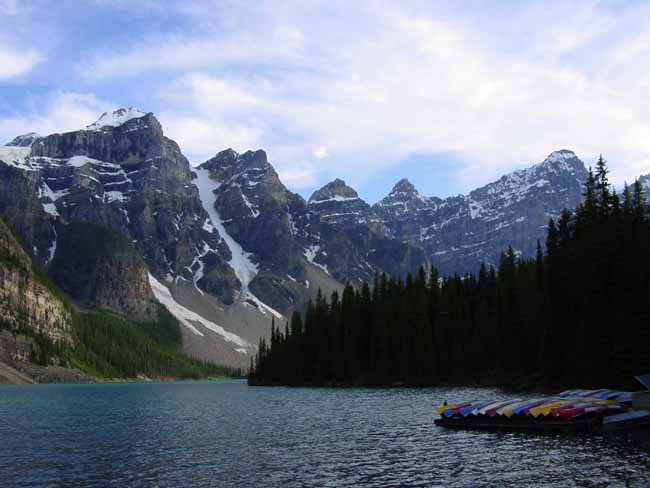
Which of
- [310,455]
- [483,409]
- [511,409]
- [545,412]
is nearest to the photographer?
[310,455]

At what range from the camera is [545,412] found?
2172 inches

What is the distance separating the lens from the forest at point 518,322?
246 feet

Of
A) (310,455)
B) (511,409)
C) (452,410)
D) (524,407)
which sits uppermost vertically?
(524,407)

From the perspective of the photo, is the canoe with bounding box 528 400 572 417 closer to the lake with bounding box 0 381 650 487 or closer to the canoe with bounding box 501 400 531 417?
the canoe with bounding box 501 400 531 417

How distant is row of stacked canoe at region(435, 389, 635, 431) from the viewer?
178 ft

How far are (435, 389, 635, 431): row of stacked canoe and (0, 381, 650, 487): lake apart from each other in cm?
261

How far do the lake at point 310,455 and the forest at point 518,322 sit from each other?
22.8 m

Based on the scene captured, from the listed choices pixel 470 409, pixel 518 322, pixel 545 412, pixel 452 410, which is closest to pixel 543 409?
pixel 545 412

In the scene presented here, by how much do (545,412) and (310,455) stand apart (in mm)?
20554

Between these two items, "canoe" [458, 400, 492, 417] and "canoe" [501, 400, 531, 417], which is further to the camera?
"canoe" [458, 400, 492, 417]

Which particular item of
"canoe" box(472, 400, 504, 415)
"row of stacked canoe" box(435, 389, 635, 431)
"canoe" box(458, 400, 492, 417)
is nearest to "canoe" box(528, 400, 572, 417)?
"row of stacked canoe" box(435, 389, 635, 431)

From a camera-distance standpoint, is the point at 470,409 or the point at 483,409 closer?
the point at 483,409

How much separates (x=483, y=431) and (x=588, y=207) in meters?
40.7

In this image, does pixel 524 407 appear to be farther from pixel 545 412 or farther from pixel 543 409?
pixel 545 412
